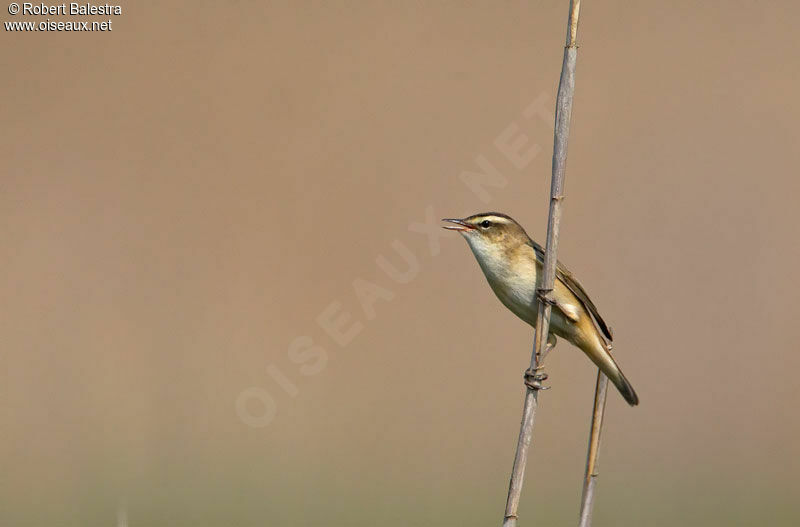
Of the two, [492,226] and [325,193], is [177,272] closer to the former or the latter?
[325,193]

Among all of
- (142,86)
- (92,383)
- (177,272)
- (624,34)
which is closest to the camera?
(92,383)

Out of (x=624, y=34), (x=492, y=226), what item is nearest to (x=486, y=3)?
(x=624, y=34)

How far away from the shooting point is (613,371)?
319 cm

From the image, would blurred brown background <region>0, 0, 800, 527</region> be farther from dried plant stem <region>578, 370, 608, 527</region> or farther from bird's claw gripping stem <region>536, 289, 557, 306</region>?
bird's claw gripping stem <region>536, 289, 557, 306</region>

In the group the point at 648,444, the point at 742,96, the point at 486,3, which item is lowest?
the point at 648,444

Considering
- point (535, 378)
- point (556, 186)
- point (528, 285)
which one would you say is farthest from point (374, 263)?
point (556, 186)

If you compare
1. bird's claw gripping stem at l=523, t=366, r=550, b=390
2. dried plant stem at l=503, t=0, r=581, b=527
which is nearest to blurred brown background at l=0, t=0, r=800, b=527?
bird's claw gripping stem at l=523, t=366, r=550, b=390

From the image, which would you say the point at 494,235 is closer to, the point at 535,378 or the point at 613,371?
the point at 613,371

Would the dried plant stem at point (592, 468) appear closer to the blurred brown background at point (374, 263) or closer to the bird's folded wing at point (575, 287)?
the bird's folded wing at point (575, 287)

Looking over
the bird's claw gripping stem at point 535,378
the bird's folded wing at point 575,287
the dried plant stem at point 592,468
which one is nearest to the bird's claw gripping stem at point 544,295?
the bird's claw gripping stem at point 535,378

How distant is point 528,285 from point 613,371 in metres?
0.46

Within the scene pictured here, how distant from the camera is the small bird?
10.3 ft

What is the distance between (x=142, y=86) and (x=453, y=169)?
3106 mm

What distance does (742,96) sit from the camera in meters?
8.34
